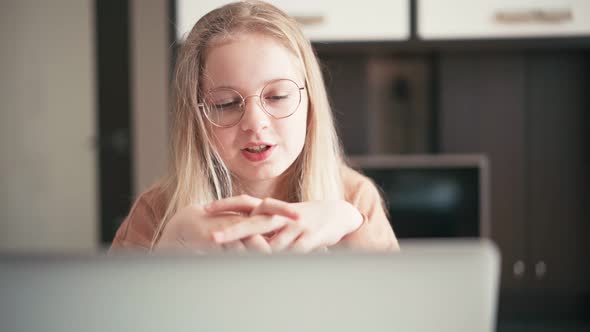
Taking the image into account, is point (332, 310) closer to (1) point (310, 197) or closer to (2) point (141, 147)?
(1) point (310, 197)

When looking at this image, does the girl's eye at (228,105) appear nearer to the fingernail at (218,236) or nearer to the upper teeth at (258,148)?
the upper teeth at (258,148)

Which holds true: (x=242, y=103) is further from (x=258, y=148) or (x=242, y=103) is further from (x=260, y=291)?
(x=260, y=291)

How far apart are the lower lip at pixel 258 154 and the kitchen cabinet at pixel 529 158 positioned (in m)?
1.53

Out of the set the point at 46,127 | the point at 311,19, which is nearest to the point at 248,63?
the point at 311,19

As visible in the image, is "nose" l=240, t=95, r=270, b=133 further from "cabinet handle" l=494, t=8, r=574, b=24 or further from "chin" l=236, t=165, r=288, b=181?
"cabinet handle" l=494, t=8, r=574, b=24

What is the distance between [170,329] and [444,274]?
0.17 meters

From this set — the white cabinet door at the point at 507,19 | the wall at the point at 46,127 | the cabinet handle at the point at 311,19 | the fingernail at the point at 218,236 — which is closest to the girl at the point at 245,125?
the fingernail at the point at 218,236

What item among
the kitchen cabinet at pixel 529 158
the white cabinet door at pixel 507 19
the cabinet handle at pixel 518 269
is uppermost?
the white cabinet door at pixel 507 19

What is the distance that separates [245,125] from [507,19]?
5.04 ft

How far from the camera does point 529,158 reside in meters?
2.30

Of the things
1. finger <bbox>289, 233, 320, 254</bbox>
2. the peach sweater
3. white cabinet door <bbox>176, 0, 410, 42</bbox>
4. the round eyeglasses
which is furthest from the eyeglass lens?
white cabinet door <bbox>176, 0, 410, 42</bbox>

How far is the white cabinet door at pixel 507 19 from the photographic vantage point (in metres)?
2.12

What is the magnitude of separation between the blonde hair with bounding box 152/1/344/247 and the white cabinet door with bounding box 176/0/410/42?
1153mm

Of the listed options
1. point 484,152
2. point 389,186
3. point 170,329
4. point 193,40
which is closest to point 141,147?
point 389,186
